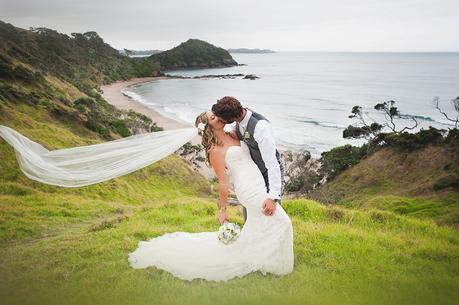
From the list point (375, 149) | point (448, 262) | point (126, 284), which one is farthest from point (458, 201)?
point (126, 284)

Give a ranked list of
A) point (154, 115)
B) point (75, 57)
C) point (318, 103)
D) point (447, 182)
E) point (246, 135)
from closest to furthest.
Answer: point (246, 135) < point (447, 182) < point (154, 115) < point (318, 103) < point (75, 57)

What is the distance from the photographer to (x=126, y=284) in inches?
186

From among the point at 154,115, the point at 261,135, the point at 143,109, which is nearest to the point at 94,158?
the point at 261,135

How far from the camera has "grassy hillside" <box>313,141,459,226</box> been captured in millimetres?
24344

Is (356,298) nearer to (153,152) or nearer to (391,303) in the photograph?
(391,303)

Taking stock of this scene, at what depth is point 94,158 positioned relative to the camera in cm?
685

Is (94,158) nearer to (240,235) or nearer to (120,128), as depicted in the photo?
(240,235)

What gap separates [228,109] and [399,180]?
3169 cm

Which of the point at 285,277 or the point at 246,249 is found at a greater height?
the point at 246,249

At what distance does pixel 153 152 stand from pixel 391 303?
175 inches

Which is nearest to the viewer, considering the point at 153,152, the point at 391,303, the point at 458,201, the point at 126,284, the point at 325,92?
the point at 391,303

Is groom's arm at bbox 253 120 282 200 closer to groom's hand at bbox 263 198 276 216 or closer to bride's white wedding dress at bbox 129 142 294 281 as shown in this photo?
groom's hand at bbox 263 198 276 216

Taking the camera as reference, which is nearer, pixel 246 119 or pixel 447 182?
pixel 246 119

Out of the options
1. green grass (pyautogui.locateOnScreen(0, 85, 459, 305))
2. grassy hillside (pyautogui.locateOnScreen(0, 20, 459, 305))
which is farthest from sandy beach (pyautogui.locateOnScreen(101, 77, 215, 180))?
green grass (pyautogui.locateOnScreen(0, 85, 459, 305))
